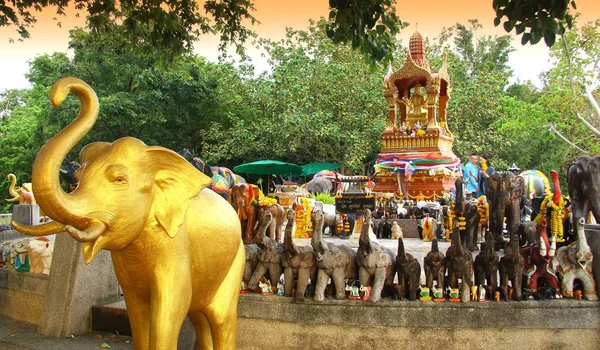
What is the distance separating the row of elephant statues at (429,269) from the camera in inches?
177

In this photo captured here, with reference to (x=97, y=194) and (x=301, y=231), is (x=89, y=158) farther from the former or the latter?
(x=301, y=231)

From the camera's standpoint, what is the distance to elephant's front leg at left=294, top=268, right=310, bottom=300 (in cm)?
466

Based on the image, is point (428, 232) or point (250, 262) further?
point (428, 232)

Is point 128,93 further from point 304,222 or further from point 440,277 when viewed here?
point 440,277

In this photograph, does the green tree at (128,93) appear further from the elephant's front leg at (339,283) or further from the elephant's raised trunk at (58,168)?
the elephant's raised trunk at (58,168)

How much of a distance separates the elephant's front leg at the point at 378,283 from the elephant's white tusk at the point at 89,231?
2.81m

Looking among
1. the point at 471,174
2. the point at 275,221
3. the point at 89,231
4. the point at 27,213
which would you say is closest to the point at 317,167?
the point at 471,174

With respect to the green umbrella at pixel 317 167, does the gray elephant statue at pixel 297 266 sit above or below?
below

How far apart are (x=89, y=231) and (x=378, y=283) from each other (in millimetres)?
2906

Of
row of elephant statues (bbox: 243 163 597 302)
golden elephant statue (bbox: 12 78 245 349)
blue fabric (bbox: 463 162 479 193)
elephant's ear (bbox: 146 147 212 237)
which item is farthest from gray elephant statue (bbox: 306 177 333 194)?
elephant's ear (bbox: 146 147 212 237)

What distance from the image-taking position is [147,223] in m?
2.56

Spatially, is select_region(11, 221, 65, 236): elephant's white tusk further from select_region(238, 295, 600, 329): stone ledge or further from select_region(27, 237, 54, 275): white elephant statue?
select_region(27, 237, 54, 275): white elephant statue

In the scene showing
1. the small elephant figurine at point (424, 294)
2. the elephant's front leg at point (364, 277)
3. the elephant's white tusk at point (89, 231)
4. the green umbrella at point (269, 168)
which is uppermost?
the green umbrella at point (269, 168)

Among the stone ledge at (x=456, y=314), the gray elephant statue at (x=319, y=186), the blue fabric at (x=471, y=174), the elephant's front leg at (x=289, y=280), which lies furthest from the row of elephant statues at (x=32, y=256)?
the gray elephant statue at (x=319, y=186)
